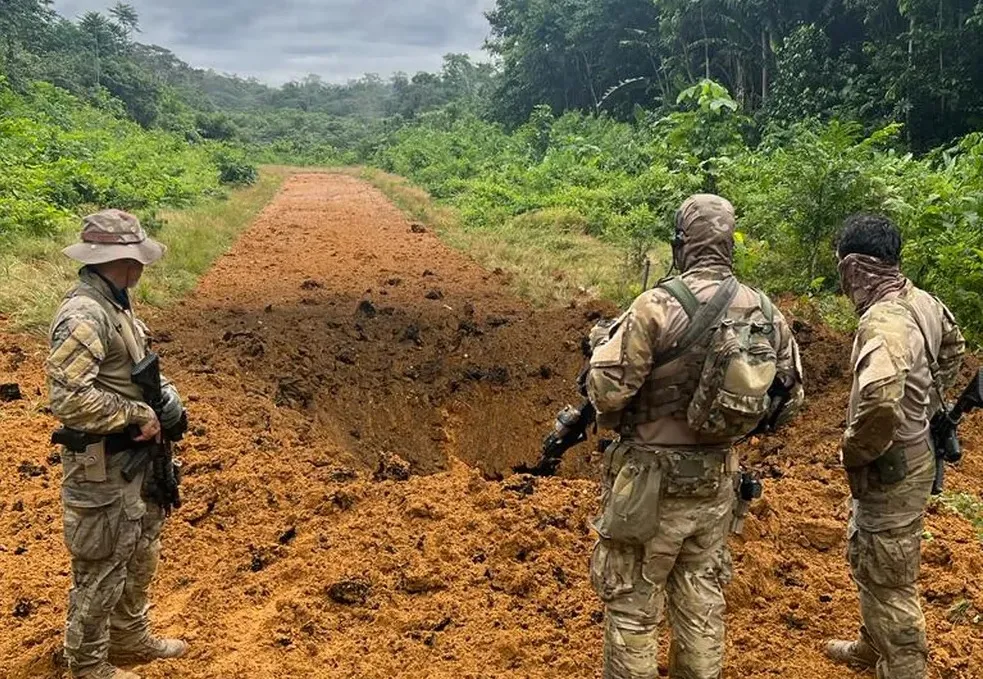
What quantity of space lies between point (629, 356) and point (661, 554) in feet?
→ 2.47

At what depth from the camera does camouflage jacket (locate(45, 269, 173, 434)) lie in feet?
9.23

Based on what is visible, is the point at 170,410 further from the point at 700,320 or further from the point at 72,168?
→ the point at 72,168

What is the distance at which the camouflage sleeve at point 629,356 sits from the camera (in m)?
2.72

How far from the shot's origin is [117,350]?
119 inches

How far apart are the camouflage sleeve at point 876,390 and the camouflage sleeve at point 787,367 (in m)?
0.21

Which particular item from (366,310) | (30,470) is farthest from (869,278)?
(366,310)

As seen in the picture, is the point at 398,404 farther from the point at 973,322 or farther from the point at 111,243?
the point at 973,322

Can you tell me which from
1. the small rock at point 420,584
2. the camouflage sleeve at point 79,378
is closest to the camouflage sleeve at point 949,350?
the small rock at point 420,584

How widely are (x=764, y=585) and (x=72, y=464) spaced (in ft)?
10.4

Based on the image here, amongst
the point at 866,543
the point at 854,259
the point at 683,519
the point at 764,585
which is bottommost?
the point at 764,585

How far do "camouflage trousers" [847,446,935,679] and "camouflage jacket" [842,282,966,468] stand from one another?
0.44ft

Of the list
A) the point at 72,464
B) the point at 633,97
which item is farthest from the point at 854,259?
the point at 633,97

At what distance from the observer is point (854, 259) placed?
3082 millimetres

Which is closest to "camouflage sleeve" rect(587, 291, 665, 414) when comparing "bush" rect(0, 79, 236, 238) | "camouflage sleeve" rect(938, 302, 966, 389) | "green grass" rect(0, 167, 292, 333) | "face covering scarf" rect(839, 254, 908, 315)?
"face covering scarf" rect(839, 254, 908, 315)
